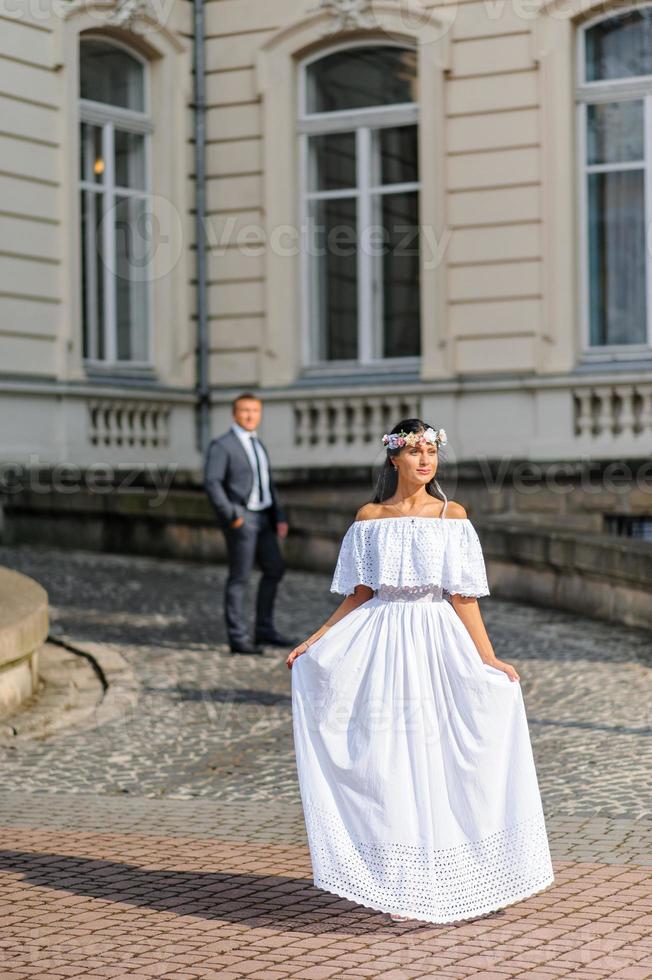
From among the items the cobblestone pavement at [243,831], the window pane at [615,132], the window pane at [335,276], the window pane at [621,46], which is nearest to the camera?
the cobblestone pavement at [243,831]

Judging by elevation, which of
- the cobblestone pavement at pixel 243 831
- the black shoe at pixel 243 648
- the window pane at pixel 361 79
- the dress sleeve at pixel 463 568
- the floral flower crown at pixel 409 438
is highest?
the window pane at pixel 361 79

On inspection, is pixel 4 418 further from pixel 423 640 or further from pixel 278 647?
pixel 423 640

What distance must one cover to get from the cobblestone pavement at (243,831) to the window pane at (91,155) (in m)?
7.38

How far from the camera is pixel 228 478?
1173 cm

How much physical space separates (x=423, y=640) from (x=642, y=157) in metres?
13.1

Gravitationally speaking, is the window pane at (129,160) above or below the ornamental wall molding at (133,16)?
below

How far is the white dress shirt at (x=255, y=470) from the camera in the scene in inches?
464

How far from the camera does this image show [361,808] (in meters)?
5.81

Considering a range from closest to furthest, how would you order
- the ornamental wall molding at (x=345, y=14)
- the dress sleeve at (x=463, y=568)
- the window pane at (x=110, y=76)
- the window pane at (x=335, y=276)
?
1. the dress sleeve at (x=463, y=568)
2. the ornamental wall molding at (x=345, y=14)
3. the window pane at (x=110, y=76)
4. the window pane at (x=335, y=276)

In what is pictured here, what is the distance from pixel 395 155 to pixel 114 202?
3.06 metres

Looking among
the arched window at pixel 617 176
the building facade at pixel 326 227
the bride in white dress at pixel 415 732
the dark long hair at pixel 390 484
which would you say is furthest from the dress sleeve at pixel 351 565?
the arched window at pixel 617 176

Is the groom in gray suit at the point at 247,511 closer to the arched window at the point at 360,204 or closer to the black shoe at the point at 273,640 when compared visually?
the black shoe at the point at 273,640

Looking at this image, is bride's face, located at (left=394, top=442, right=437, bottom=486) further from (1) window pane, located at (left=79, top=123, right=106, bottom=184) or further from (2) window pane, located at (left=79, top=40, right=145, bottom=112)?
(2) window pane, located at (left=79, top=40, right=145, bottom=112)

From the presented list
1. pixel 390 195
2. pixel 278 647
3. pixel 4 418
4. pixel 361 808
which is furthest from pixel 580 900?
pixel 390 195
